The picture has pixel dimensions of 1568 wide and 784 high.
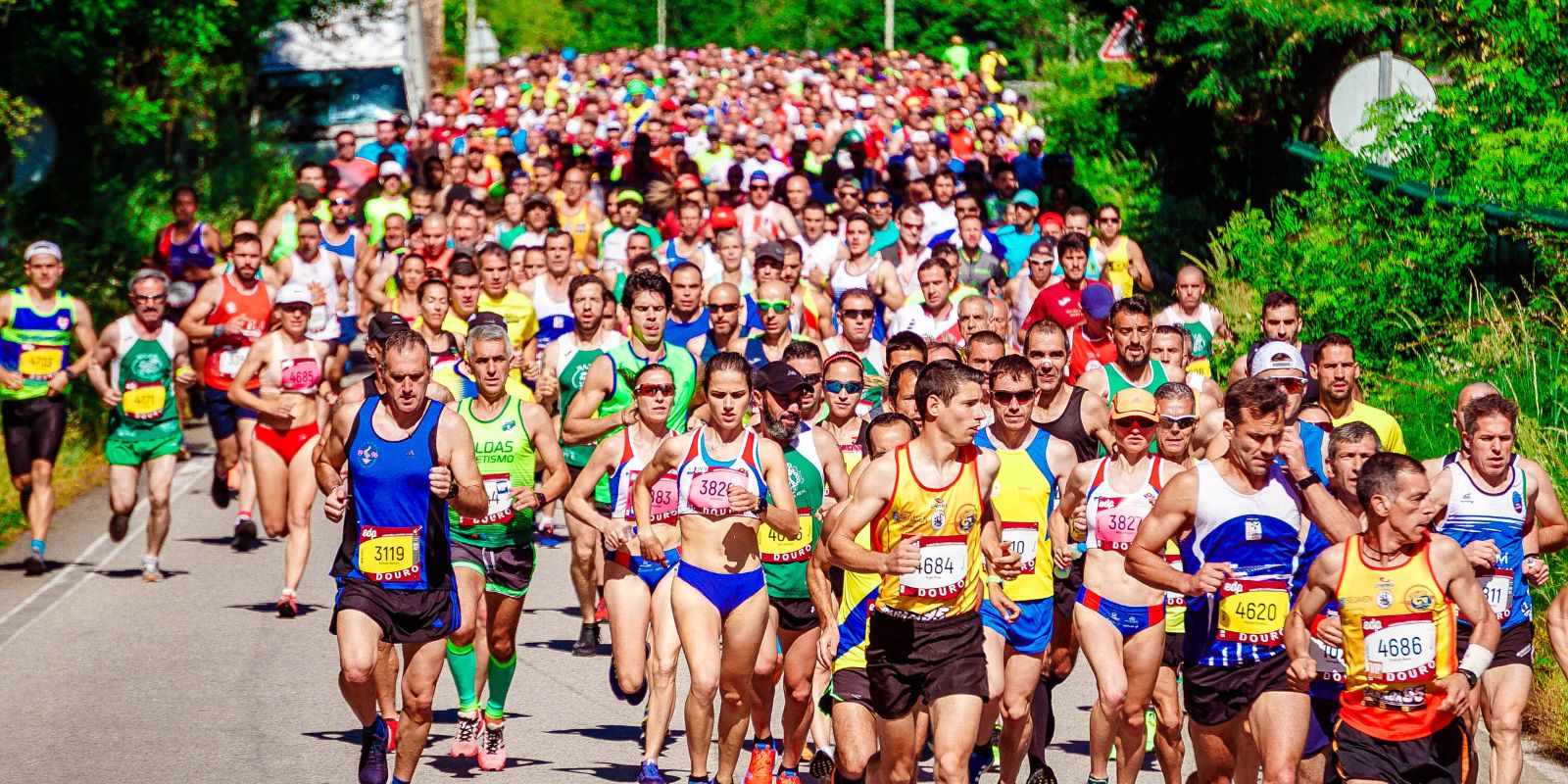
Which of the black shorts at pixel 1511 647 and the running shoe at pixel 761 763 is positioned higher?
the black shorts at pixel 1511 647

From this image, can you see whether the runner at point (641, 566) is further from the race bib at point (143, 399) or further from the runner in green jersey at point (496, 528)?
the race bib at point (143, 399)

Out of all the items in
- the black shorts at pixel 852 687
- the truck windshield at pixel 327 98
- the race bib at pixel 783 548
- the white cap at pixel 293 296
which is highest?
the truck windshield at pixel 327 98

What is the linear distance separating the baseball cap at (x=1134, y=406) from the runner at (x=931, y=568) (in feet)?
3.53

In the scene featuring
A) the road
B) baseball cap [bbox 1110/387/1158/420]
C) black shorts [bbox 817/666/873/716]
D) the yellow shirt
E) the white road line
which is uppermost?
baseball cap [bbox 1110/387/1158/420]

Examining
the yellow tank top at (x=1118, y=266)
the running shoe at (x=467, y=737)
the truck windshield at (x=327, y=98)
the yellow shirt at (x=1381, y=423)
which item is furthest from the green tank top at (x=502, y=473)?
the truck windshield at (x=327, y=98)

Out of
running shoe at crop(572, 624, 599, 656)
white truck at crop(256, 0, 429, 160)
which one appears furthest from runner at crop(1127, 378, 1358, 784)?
white truck at crop(256, 0, 429, 160)

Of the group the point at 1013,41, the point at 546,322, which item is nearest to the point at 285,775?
the point at 546,322

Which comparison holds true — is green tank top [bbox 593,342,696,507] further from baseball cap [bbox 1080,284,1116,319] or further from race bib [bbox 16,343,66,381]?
race bib [bbox 16,343,66,381]

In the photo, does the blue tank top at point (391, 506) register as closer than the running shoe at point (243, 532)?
Yes

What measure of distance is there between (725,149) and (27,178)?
330 inches

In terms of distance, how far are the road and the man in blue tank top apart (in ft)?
3.31

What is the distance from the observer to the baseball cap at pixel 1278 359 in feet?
31.5

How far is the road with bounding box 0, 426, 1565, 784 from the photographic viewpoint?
31.2 ft

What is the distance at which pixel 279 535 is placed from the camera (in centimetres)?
1307
